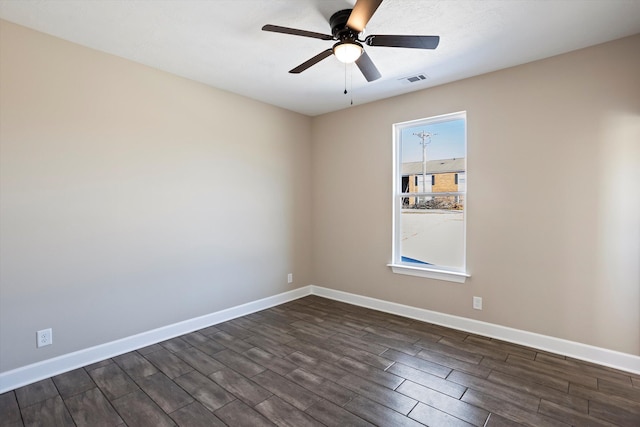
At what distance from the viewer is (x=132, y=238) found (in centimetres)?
302

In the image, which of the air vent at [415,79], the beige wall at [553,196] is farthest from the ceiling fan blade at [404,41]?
the beige wall at [553,196]

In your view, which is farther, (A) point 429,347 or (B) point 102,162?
(A) point 429,347

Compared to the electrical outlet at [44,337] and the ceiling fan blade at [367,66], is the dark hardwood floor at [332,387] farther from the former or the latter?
the ceiling fan blade at [367,66]

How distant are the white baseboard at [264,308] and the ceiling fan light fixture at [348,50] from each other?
113 inches

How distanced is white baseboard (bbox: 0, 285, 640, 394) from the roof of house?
5.41 feet

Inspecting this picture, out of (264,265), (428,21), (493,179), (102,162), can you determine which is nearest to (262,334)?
(264,265)

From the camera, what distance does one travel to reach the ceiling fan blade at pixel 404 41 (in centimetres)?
200

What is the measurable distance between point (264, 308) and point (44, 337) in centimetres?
223

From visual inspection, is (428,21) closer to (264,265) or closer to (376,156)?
(376,156)

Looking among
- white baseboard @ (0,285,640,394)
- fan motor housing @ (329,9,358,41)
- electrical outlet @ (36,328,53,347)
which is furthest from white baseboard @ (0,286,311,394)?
fan motor housing @ (329,9,358,41)

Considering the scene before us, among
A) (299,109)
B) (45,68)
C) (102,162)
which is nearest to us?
(45,68)

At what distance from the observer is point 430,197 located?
3.82 metres

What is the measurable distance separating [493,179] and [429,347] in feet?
5.92

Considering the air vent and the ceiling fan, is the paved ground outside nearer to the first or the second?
the air vent
